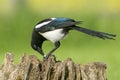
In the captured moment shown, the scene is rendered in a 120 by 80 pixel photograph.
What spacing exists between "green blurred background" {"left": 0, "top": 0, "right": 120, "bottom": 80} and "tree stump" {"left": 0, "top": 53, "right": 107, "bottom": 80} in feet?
18.9

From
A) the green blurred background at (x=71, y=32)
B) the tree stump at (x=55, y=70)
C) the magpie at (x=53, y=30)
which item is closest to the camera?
the tree stump at (x=55, y=70)

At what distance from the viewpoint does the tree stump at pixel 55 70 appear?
21.3 ft

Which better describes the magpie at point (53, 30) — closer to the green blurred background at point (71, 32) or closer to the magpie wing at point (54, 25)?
the magpie wing at point (54, 25)

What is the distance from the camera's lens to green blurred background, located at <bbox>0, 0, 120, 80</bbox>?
13.9m

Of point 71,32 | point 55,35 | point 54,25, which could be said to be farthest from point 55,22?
point 71,32

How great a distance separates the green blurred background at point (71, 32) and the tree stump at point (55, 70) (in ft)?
18.9

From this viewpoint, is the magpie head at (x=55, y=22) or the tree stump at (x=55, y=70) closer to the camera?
the tree stump at (x=55, y=70)

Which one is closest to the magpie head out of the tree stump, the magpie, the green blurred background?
the magpie

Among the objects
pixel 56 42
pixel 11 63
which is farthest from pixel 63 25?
pixel 11 63

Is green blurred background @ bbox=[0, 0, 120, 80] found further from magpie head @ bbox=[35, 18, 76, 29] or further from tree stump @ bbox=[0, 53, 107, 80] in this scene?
tree stump @ bbox=[0, 53, 107, 80]

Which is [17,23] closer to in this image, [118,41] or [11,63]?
[118,41]

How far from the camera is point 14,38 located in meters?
15.5

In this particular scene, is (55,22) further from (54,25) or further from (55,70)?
(55,70)

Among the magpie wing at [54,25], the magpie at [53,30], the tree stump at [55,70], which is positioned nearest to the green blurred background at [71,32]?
the magpie at [53,30]
